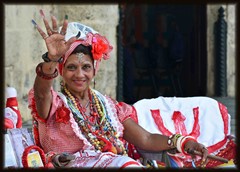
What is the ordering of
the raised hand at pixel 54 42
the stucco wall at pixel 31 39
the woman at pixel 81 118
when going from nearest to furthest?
1. the raised hand at pixel 54 42
2. the woman at pixel 81 118
3. the stucco wall at pixel 31 39

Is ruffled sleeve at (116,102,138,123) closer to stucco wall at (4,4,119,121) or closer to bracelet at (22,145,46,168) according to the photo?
bracelet at (22,145,46,168)

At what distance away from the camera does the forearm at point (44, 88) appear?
151 inches

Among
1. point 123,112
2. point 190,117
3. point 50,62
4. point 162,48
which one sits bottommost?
point 162,48

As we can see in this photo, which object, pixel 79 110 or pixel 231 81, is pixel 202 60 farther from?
pixel 79 110

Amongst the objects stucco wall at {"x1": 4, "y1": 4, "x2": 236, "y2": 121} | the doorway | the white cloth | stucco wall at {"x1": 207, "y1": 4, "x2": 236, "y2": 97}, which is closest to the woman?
the white cloth

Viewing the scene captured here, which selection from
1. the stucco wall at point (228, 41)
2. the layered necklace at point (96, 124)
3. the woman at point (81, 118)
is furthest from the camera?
the stucco wall at point (228, 41)

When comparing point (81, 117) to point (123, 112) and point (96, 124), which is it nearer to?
point (96, 124)

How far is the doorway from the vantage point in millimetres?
10766

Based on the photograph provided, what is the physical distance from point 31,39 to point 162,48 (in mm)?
5032

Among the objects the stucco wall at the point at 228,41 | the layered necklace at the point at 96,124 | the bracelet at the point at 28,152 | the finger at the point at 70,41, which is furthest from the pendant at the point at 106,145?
the stucco wall at the point at 228,41

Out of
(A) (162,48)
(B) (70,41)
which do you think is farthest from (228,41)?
(B) (70,41)

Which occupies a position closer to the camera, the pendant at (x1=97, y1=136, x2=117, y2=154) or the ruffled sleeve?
the pendant at (x1=97, y1=136, x2=117, y2=154)

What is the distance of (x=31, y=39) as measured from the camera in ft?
22.8

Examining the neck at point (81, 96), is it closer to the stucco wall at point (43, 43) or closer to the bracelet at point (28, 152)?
the bracelet at point (28, 152)
